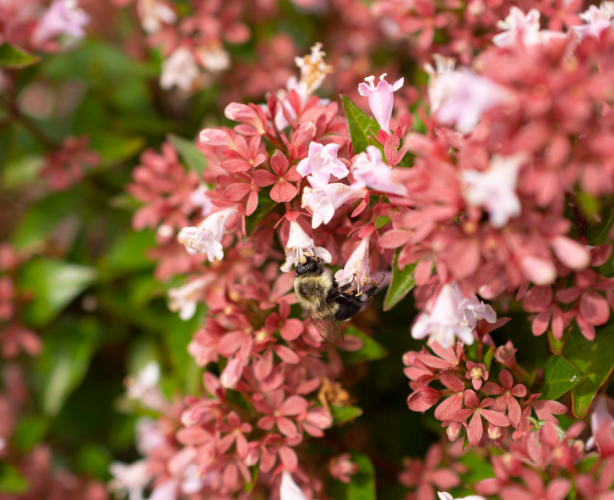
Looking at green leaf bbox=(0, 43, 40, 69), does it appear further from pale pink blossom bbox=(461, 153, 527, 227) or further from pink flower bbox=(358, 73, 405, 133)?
pale pink blossom bbox=(461, 153, 527, 227)

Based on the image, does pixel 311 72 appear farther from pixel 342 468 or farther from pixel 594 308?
pixel 342 468

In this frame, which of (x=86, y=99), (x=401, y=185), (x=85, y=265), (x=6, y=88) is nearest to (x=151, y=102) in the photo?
(x=86, y=99)

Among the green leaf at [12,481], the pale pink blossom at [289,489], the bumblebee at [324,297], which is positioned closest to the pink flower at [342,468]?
the pale pink blossom at [289,489]

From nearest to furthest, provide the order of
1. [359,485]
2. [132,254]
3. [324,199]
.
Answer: [324,199] < [359,485] < [132,254]

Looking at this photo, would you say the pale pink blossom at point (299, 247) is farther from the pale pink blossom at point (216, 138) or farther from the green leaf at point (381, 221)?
the pale pink blossom at point (216, 138)

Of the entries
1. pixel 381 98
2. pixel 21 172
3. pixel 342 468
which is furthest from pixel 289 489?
pixel 21 172

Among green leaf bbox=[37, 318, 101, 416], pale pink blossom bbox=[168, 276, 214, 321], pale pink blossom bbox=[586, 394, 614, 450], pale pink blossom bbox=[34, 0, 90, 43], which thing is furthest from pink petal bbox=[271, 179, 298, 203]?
green leaf bbox=[37, 318, 101, 416]

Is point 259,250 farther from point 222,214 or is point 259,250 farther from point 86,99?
point 86,99
